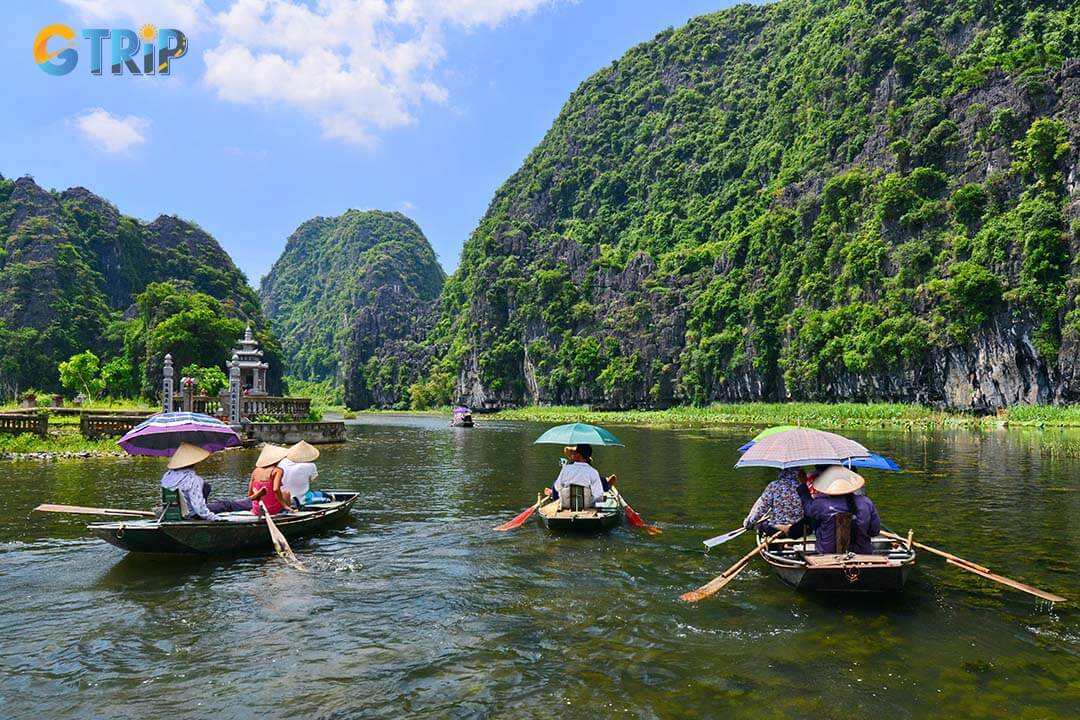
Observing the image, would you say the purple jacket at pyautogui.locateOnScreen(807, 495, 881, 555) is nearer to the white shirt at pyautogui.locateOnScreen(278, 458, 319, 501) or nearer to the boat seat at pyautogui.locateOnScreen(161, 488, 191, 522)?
the white shirt at pyautogui.locateOnScreen(278, 458, 319, 501)

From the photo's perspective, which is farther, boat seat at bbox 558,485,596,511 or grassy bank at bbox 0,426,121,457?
grassy bank at bbox 0,426,121,457

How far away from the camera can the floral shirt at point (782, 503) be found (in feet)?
35.1

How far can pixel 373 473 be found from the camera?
2559cm

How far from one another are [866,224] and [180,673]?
81.8 meters

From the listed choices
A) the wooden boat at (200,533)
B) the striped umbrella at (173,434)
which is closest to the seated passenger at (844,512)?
the wooden boat at (200,533)

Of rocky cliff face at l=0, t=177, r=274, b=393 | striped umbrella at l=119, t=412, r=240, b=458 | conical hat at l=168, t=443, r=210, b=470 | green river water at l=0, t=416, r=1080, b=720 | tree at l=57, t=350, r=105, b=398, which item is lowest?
green river water at l=0, t=416, r=1080, b=720

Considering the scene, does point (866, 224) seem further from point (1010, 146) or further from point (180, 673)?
point (180, 673)

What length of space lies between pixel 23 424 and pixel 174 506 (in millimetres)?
23030

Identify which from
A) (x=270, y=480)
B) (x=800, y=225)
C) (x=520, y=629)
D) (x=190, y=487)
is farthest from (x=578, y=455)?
(x=800, y=225)

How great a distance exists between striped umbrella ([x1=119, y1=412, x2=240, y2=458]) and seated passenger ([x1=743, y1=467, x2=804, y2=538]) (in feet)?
32.1

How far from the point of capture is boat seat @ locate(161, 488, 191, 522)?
11461mm

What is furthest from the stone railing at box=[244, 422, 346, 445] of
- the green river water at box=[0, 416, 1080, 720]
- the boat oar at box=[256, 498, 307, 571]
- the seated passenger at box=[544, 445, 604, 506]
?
the seated passenger at box=[544, 445, 604, 506]

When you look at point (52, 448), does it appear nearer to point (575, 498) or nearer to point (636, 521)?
point (575, 498)

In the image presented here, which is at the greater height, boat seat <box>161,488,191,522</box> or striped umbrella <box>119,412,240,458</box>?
striped umbrella <box>119,412,240,458</box>
